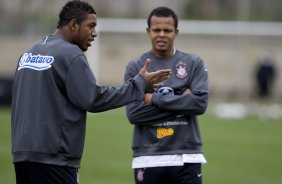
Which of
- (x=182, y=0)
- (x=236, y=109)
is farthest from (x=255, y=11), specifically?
(x=236, y=109)

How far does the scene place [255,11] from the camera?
38.6m

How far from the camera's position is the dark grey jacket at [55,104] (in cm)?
632

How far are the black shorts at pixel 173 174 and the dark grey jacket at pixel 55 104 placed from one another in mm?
1272

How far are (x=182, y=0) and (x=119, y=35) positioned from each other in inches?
145

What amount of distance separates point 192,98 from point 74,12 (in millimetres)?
1583

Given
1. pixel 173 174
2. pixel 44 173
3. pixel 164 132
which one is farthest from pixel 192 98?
pixel 44 173

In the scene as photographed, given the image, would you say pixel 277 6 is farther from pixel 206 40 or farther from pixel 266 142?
pixel 266 142

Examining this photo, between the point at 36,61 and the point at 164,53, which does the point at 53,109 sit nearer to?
the point at 36,61

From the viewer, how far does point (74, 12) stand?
657 centimetres

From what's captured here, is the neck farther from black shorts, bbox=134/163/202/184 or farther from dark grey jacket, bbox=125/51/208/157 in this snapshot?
black shorts, bbox=134/163/202/184

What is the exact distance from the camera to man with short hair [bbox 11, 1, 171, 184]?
6.32 metres

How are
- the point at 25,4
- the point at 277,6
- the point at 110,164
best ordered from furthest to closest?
the point at 25,4, the point at 277,6, the point at 110,164

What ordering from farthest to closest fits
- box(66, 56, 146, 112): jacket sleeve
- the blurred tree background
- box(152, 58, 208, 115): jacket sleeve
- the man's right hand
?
the blurred tree background < box(152, 58, 208, 115): jacket sleeve < the man's right hand < box(66, 56, 146, 112): jacket sleeve

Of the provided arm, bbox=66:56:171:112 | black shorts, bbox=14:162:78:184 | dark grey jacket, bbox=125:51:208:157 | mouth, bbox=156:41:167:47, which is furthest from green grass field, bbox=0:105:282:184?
arm, bbox=66:56:171:112
